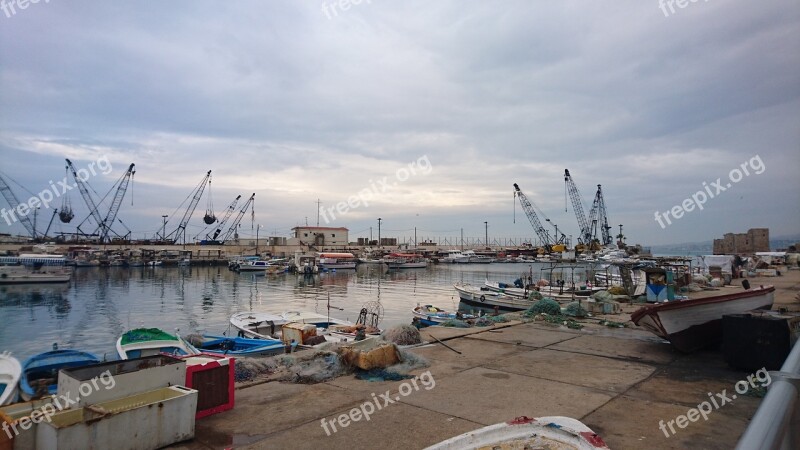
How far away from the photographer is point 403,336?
10.6 metres

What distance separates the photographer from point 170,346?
38.9ft

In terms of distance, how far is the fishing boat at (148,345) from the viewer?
1150cm

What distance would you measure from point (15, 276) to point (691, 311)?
6282 cm

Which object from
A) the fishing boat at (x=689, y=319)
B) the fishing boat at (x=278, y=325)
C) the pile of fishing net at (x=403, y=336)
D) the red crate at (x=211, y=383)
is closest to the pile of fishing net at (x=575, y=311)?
the fishing boat at (x=689, y=319)

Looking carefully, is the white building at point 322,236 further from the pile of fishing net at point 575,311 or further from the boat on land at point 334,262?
the pile of fishing net at point 575,311

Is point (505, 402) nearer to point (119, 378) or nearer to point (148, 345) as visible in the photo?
point (119, 378)

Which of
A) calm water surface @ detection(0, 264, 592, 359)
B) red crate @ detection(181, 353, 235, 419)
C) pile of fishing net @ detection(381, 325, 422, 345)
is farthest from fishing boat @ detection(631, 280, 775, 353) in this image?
calm water surface @ detection(0, 264, 592, 359)

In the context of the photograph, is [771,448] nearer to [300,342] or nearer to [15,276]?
[300,342]

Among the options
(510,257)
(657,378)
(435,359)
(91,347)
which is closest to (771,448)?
(657,378)

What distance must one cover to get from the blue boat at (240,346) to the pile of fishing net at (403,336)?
14.6 feet

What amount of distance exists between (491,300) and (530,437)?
23.9 m
